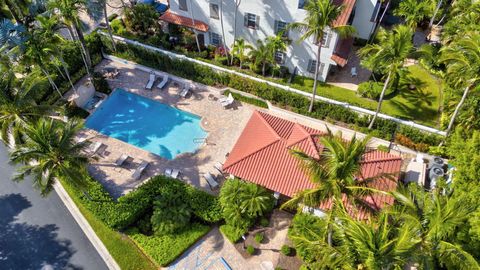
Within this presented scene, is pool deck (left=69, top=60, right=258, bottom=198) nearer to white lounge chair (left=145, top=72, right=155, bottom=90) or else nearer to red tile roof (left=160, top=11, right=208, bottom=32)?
white lounge chair (left=145, top=72, right=155, bottom=90)

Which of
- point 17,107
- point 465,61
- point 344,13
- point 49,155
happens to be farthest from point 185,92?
point 465,61

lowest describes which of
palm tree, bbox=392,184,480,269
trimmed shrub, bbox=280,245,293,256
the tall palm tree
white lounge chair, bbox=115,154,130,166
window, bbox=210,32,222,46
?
trimmed shrub, bbox=280,245,293,256

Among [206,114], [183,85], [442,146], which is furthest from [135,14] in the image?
[442,146]

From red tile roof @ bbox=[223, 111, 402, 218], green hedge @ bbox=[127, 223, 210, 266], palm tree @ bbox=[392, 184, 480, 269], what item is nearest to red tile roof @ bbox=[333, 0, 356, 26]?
red tile roof @ bbox=[223, 111, 402, 218]

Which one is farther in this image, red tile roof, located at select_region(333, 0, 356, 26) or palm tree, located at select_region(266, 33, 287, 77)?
palm tree, located at select_region(266, 33, 287, 77)

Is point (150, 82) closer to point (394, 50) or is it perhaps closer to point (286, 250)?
point (286, 250)

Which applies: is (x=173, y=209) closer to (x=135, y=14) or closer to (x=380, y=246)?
(x=380, y=246)

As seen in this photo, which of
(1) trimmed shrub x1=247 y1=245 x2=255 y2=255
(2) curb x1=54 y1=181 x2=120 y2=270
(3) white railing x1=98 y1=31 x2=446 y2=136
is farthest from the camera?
(3) white railing x1=98 y1=31 x2=446 y2=136
